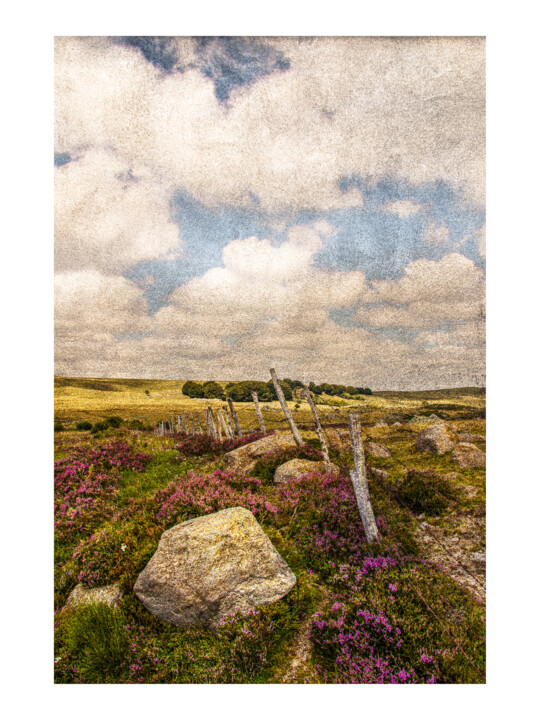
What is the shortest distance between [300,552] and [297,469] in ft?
9.17

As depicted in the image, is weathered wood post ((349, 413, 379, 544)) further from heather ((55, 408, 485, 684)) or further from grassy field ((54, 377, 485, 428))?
grassy field ((54, 377, 485, 428))

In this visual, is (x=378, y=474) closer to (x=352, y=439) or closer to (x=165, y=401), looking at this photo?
(x=352, y=439)

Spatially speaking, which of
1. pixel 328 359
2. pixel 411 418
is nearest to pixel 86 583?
pixel 328 359

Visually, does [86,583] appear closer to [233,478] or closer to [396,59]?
[233,478]

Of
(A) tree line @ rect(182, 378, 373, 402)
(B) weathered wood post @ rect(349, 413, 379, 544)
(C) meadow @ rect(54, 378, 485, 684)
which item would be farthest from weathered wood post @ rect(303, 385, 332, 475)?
(B) weathered wood post @ rect(349, 413, 379, 544)

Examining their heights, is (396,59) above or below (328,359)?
above

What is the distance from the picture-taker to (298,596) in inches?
216

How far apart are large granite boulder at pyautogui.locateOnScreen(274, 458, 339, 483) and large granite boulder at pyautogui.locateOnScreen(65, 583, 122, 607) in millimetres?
4158

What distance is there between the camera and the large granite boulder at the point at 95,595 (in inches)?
229

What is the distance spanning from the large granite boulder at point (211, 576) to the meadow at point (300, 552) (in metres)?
0.18
